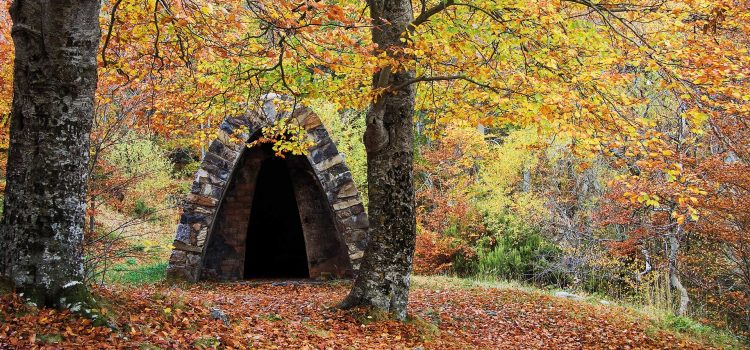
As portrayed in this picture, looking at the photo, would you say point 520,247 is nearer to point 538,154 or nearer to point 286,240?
point 538,154

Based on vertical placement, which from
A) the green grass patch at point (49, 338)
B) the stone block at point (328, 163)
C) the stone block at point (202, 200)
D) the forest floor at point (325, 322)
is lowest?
the forest floor at point (325, 322)

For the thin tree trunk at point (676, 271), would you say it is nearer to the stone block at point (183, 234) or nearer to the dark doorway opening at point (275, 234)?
the dark doorway opening at point (275, 234)

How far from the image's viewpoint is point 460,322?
315 inches

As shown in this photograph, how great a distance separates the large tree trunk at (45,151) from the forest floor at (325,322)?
243 millimetres

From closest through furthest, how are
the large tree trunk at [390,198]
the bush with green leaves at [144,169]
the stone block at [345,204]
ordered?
the large tree trunk at [390,198], the stone block at [345,204], the bush with green leaves at [144,169]

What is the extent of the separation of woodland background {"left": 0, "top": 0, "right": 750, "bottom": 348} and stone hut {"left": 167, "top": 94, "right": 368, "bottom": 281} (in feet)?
2.91

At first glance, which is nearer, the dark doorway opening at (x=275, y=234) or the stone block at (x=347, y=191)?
the stone block at (x=347, y=191)

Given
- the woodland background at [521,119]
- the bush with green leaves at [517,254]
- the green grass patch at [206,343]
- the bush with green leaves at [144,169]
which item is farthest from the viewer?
the bush with green leaves at [144,169]

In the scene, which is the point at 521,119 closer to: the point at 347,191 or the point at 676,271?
the point at 347,191

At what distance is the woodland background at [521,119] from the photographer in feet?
18.9

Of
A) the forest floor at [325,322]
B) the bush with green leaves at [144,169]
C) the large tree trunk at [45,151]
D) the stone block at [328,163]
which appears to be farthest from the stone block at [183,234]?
the bush with green leaves at [144,169]

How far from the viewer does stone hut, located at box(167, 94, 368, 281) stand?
428 inches

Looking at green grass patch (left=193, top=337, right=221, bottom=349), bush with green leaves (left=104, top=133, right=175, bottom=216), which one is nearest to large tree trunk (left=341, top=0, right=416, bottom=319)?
green grass patch (left=193, top=337, right=221, bottom=349)

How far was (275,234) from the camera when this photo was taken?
14711 mm
